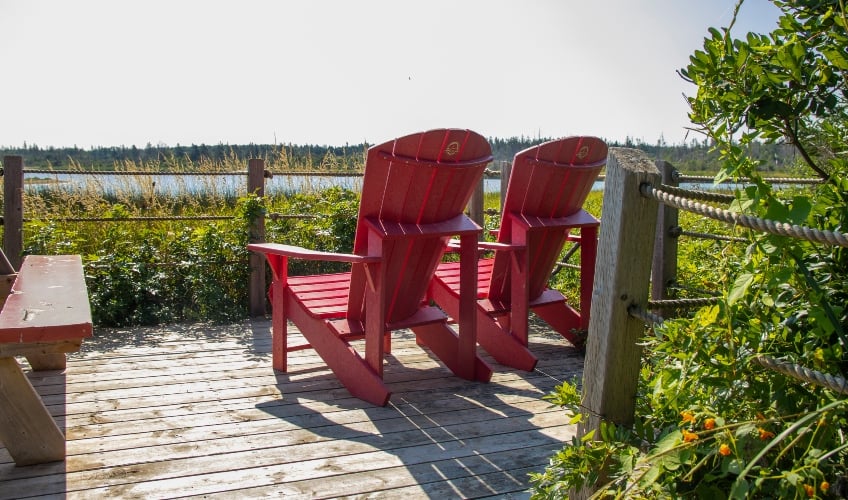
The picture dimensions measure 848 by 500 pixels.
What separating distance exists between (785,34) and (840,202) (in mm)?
381

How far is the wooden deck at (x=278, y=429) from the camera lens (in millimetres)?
2584

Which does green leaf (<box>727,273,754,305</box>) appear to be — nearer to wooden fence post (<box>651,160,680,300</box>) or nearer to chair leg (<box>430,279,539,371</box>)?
chair leg (<box>430,279,539,371</box>)

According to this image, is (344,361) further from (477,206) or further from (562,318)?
(477,206)

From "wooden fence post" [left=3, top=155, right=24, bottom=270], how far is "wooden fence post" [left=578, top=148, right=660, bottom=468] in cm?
468

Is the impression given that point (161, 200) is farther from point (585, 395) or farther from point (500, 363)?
point (585, 395)

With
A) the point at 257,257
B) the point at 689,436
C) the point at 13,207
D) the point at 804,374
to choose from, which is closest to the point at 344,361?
the point at 257,257

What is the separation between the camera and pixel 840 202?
4.09 feet

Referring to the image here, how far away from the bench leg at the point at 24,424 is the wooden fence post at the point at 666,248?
3569 millimetres

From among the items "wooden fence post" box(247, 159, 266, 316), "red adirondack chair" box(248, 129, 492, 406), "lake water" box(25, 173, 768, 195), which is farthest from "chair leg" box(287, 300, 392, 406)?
"lake water" box(25, 173, 768, 195)

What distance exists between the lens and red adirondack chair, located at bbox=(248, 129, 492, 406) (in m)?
3.33

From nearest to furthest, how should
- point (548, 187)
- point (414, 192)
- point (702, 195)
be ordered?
1. point (702, 195)
2. point (414, 192)
3. point (548, 187)

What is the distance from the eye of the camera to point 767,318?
1270 mm

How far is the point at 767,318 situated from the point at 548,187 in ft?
9.29

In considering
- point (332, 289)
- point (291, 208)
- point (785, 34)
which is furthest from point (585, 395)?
point (291, 208)
